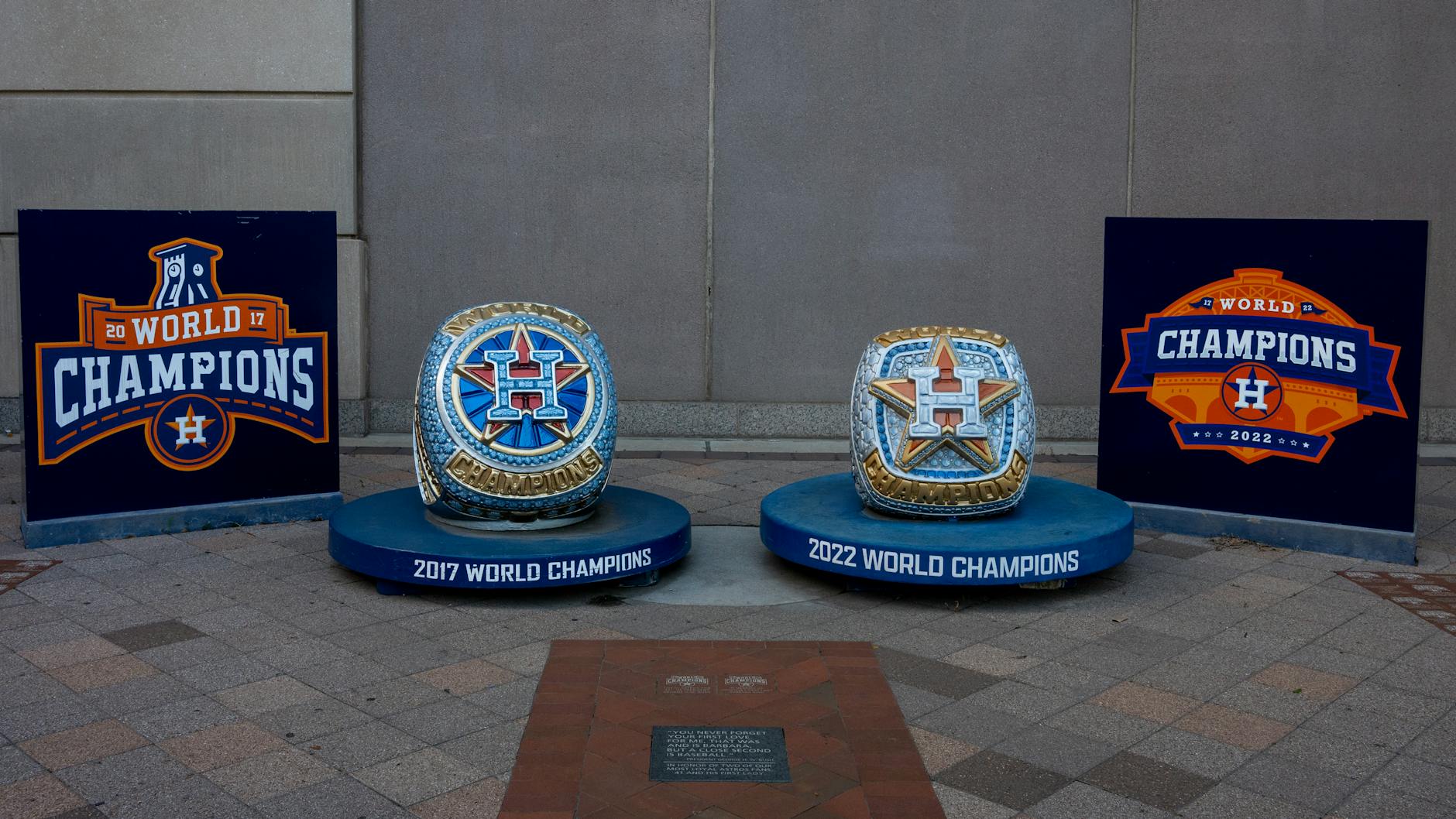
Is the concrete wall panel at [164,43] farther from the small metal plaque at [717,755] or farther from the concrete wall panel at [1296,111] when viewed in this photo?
the small metal plaque at [717,755]

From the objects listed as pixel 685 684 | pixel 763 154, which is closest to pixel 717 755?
pixel 685 684

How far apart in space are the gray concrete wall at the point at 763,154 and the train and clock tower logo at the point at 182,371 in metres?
3.25

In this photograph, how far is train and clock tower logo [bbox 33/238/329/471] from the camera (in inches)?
322

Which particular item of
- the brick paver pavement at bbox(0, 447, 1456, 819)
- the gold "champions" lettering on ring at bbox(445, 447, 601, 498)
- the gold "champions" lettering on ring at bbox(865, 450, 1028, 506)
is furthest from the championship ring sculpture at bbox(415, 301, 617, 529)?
the gold "champions" lettering on ring at bbox(865, 450, 1028, 506)

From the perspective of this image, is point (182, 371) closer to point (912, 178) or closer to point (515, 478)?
point (515, 478)

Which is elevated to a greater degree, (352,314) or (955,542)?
(352,314)

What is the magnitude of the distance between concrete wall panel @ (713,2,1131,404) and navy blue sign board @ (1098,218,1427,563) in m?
3.27

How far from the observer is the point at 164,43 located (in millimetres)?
11648

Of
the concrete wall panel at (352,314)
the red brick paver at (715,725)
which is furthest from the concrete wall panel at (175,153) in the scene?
the red brick paver at (715,725)

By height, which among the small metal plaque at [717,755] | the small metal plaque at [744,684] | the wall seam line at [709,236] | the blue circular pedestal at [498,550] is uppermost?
the wall seam line at [709,236]

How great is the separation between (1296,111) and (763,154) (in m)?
4.93

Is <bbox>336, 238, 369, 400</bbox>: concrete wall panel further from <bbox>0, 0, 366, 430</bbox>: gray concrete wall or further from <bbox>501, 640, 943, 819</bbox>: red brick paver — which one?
<bbox>501, 640, 943, 819</bbox>: red brick paver

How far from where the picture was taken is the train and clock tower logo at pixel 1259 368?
820 centimetres

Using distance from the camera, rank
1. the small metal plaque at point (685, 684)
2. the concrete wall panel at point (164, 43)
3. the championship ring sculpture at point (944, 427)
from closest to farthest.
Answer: the small metal plaque at point (685, 684) < the championship ring sculpture at point (944, 427) < the concrete wall panel at point (164, 43)
